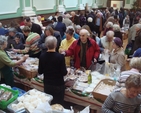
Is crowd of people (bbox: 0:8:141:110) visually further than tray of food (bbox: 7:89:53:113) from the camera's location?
No

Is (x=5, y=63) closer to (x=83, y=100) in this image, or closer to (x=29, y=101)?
(x=29, y=101)

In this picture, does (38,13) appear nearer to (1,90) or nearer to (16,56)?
(16,56)

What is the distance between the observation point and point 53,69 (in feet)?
8.42

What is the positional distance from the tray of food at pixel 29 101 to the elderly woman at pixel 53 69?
0.37 metres

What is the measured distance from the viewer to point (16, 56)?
388 cm

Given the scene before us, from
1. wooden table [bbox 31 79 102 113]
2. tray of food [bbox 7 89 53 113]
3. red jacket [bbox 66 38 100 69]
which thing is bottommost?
wooden table [bbox 31 79 102 113]

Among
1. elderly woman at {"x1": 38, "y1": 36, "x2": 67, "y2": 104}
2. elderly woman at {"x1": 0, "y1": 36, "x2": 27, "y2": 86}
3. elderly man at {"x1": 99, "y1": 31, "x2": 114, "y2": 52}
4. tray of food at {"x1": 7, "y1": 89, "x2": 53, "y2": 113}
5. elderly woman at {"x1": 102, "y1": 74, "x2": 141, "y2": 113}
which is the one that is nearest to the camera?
elderly woman at {"x1": 102, "y1": 74, "x2": 141, "y2": 113}

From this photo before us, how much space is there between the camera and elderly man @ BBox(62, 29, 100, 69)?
3311 millimetres

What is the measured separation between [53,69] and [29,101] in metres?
0.57

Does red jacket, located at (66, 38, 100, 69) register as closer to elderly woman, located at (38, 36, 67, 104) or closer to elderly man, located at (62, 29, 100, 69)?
elderly man, located at (62, 29, 100, 69)

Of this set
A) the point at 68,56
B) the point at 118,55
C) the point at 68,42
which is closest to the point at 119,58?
the point at 118,55

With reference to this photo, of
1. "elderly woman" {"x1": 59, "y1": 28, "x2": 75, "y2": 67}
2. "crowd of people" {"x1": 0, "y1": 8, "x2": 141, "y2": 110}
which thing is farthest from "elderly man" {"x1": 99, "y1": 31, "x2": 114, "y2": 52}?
"elderly woman" {"x1": 59, "y1": 28, "x2": 75, "y2": 67}

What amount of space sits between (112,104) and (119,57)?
1602 mm

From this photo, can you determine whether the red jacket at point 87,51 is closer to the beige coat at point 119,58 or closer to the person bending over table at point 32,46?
the beige coat at point 119,58
